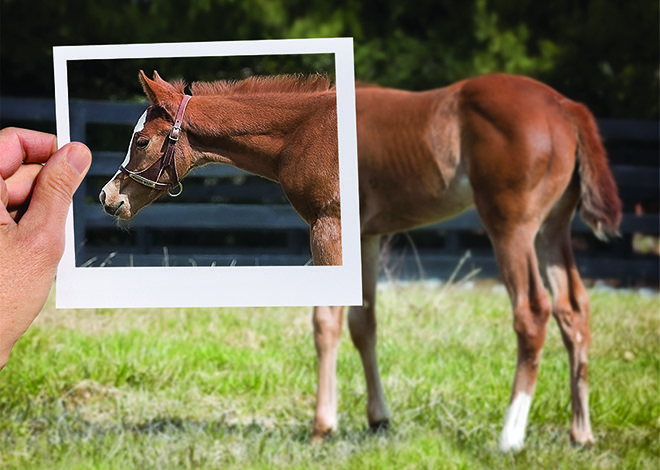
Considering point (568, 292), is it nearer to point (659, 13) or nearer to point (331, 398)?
point (331, 398)

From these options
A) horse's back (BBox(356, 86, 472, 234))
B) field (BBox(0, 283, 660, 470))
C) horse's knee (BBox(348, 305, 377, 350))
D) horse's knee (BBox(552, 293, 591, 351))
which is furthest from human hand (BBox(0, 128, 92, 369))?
horse's knee (BBox(552, 293, 591, 351))

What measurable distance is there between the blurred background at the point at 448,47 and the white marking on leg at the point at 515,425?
3255 millimetres

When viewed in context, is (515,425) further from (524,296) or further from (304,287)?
(304,287)

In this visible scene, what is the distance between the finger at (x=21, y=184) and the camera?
1.31 m

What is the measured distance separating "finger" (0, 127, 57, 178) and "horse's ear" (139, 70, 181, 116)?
0.23 meters

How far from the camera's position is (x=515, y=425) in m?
2.67

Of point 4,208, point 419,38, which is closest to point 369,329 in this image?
point 4,208

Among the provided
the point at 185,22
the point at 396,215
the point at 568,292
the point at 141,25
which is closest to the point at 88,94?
the point at 141,25

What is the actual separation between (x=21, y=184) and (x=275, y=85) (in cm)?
46

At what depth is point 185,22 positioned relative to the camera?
22.9ft

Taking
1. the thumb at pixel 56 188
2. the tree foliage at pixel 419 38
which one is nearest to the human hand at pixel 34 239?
the thumb at pixel 56 188

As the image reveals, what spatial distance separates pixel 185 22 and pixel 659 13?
423 centimetres

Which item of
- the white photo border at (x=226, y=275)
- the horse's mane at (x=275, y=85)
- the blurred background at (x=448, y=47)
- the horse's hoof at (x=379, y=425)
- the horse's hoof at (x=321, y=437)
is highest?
the blurred background at (x=448, y=47)

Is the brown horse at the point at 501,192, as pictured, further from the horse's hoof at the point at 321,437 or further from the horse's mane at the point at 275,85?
the horse's mane at the point at 275,85
